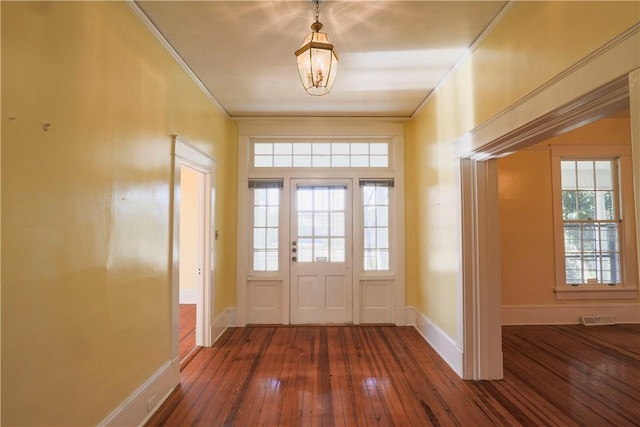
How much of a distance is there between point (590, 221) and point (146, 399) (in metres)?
5.71

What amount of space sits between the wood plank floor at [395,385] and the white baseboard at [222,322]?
17 centimetres

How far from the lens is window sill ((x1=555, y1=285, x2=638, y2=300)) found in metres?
4.18

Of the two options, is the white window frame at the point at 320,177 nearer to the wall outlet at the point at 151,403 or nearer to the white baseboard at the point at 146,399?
the white baseboard at the point at 146,399

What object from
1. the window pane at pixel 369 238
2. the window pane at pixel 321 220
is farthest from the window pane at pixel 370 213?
the window pane at pixel 321 220

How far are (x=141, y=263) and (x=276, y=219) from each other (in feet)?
7.58

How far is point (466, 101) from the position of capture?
2.69 meters

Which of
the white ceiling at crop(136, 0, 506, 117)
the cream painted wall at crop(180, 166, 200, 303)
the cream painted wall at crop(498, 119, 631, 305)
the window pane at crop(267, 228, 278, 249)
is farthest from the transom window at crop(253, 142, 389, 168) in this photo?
the cream painted wall at crop(180, 166, 200, 303)

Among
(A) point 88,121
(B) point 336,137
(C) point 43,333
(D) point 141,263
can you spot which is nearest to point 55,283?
(C) point 43,333

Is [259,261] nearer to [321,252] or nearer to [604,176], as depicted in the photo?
[321,252]

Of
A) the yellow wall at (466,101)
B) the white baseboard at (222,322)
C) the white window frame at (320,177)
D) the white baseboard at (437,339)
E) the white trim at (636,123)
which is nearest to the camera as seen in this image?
the white trim at (636,123)

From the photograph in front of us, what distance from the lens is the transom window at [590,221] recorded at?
4277mm

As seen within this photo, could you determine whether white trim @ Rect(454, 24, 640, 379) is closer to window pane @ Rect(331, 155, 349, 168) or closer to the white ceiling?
the white ceiling

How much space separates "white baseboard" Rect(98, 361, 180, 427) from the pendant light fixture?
234 centimetres

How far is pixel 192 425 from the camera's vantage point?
211 centimetres
